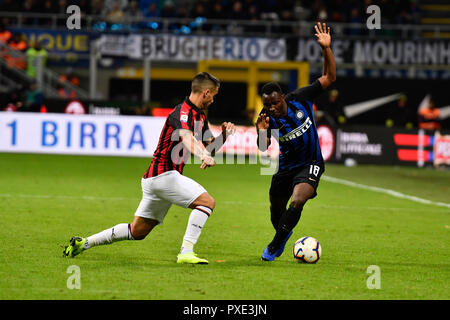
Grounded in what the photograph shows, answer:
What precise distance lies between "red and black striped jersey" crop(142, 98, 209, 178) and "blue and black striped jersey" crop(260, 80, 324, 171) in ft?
3.28

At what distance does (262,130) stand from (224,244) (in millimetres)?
1651

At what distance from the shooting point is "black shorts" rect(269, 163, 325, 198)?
347 inches

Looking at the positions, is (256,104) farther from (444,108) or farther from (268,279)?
(268,279)

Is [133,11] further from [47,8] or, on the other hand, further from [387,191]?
[387,191]

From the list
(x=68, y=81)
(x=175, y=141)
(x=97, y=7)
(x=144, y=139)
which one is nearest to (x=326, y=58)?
(x=175, y=141)

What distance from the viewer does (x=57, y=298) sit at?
21.3 ft

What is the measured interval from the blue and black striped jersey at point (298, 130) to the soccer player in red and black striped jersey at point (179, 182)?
0.86 metres

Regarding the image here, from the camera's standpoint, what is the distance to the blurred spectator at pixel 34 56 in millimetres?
27750

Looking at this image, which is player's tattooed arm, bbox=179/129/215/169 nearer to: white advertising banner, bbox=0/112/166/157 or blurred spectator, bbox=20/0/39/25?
white advertising banner, bbox=0/112/166/157

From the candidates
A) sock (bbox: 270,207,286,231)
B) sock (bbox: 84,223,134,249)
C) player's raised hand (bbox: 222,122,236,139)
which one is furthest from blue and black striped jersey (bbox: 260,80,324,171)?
sock (bbox: 84,223,134,249)

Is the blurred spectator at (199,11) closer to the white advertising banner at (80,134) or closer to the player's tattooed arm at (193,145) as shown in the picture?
the white advertising banner at (80,134)

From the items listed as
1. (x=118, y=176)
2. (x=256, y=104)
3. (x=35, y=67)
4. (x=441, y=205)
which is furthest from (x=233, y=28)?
(x=441, y=205)

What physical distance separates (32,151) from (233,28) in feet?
30.5

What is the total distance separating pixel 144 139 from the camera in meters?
22.7
